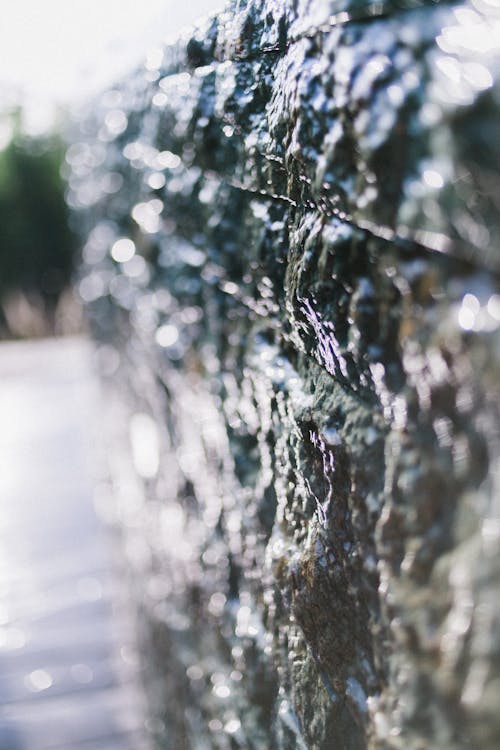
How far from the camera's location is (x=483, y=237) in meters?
0.56

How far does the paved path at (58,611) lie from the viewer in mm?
2746

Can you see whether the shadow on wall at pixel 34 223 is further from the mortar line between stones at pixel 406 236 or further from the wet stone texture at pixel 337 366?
the mortar line between stones at pixel 406 236

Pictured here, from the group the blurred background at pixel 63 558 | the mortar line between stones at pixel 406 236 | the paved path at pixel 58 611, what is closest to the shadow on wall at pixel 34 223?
the blurred background at pixel 63 558

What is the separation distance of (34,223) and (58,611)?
35.1 feet

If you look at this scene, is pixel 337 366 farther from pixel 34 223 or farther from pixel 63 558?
pixel 34 223

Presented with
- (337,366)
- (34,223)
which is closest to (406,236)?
(337,366)

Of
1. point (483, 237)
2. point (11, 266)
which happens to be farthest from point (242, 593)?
point (11, 266)

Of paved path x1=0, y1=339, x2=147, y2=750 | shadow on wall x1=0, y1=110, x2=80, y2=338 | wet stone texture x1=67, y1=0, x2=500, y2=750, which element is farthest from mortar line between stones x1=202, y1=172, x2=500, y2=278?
shadow on wall x1=0, y1=110, x2=80, y2=338

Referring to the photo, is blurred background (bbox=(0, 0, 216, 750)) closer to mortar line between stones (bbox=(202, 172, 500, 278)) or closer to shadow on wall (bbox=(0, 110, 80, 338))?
mortar line between stones (bbox=(202, 172, 500, 278))

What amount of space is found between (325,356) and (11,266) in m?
13.0

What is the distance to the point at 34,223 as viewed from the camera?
43.6ft

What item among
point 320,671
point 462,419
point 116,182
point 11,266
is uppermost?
point 11,266

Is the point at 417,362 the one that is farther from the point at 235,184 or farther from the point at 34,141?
the point at 34,141

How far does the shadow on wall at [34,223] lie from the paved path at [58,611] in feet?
22.8
